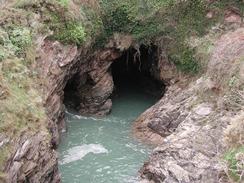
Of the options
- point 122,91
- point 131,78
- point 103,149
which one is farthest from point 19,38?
point 131,78

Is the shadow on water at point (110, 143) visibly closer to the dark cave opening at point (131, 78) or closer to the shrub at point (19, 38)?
the dark cave opening at point (131, 78)

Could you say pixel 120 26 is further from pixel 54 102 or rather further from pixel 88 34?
pixel 54 102

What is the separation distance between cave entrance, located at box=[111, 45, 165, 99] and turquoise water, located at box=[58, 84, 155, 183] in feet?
4.34

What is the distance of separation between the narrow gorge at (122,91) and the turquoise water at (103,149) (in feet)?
0.12

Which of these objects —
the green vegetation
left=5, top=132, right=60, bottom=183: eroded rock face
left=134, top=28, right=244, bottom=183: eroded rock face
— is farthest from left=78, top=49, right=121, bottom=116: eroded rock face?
the green vegetation

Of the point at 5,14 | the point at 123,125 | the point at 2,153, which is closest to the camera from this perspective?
the point at 2,153

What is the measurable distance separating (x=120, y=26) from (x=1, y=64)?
23.7ft

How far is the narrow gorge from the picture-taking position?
41.2ft

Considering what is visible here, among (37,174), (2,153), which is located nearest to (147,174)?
(37,174)

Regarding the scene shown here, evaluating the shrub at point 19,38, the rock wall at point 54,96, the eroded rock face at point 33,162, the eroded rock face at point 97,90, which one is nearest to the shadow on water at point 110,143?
the eroded rock face at point 97,90

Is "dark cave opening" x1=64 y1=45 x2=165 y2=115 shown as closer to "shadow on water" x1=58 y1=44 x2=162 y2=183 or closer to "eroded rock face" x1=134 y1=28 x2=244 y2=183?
"shadow on water" x1=58 y1=44 x2=162 y2=183

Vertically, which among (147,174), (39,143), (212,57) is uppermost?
(212,57)

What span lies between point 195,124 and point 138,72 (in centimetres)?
828

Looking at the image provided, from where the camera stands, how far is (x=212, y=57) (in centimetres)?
1709
